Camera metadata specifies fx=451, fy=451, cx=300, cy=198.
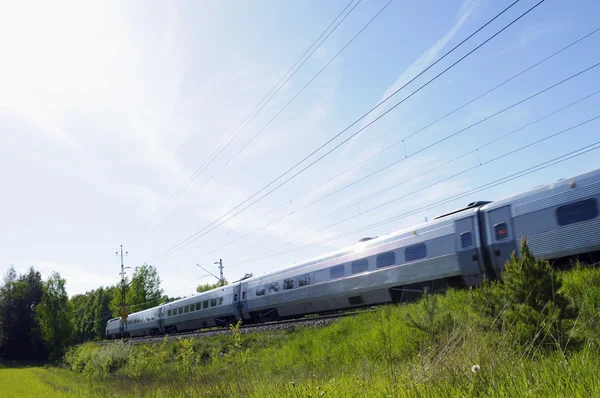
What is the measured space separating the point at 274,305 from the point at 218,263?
113 ft

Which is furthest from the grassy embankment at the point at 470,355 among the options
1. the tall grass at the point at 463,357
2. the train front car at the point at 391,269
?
the train front car at the point at 391,269

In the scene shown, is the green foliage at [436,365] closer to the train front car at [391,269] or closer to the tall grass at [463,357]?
the tall grass at [463,357]

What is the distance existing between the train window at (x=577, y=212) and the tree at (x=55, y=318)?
50.1 meters

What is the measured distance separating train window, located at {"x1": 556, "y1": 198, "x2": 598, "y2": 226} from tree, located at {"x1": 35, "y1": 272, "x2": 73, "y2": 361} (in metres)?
50.1

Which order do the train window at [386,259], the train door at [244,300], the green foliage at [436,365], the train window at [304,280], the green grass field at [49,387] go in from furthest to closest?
the train door at [244,300] < the train window at [304,280] < the green grass field at [49,387] < the train window at [386,259] < the green foliage at [436,365]

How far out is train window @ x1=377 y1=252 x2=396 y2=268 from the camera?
15.0 meters

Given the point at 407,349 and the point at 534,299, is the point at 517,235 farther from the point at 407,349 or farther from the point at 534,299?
the point at 534,299

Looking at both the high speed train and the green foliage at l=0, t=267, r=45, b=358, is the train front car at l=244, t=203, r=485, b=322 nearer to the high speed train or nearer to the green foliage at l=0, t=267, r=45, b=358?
the high speed train

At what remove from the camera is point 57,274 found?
51.5 m

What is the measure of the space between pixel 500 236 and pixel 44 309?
50567 mm

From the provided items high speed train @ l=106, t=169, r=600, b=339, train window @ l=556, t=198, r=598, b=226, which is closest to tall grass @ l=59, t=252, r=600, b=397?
train window @ l=556, t=198, r=598, b=226

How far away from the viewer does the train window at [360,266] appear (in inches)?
631

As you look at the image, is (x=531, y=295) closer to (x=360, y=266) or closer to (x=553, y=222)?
(x=553, y=222)

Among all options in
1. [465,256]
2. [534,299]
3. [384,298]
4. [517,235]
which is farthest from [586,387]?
[384,298]
